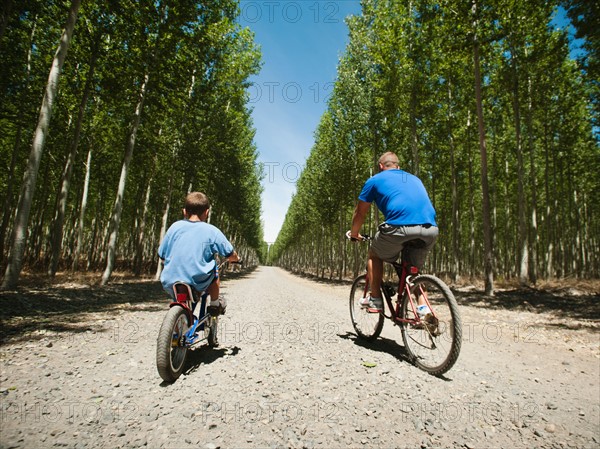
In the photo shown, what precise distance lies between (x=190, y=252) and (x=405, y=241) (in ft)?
8.31

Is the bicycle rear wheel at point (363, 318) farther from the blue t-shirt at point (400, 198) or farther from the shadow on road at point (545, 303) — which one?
the shadow on road at point (545, 303)

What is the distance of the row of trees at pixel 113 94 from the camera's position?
1001 cm

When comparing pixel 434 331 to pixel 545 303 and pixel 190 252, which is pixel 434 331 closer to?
A: pixel 190 252

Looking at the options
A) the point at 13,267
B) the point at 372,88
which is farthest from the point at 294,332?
the point at 372,88

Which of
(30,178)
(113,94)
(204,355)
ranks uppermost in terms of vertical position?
(113,94)

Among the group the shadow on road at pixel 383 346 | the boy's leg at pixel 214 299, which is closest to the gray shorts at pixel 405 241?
the shadow on road at pixel 383 346

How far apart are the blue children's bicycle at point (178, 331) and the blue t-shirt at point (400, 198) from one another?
2512 mm

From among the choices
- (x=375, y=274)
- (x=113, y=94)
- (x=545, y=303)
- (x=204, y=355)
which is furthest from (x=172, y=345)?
(x=113, y=94)

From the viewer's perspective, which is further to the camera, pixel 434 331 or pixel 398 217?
pixel 398 217

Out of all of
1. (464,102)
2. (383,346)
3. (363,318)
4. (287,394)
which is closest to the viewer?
(287,394)

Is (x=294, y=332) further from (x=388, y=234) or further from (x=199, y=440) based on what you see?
(x=199, y=440)

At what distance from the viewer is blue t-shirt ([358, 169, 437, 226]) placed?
130 inches

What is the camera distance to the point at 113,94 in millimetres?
12688

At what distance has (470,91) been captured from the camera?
60.3 ft
